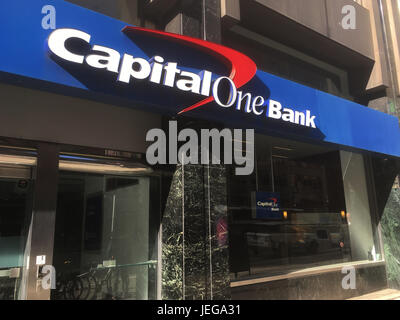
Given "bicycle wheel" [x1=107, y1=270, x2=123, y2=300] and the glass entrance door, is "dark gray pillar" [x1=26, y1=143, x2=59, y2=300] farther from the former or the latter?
"bicycle wheel" [x1=107, y1=270, x2=123, y2=300]

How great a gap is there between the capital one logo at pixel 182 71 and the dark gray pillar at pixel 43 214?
1.39m

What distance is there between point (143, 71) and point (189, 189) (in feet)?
6.09

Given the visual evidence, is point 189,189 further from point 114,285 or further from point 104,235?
point 114,285

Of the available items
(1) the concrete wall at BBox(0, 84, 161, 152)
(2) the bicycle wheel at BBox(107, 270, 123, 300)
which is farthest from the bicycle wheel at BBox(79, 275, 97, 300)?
(1) the concrete wall at BBox(0, 84, 161, 152)

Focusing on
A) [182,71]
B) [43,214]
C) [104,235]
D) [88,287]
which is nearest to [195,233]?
[104,235]

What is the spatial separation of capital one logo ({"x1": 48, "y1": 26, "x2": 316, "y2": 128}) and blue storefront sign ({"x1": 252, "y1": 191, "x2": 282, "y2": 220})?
70.3 inches

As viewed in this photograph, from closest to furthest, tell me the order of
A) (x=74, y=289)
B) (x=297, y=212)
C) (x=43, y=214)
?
1. (x=43, y=214)
2. (x=74, y=289)
3. (x=297, y=212)

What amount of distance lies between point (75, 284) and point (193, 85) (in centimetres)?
339

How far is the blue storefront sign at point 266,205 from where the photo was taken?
269 inches

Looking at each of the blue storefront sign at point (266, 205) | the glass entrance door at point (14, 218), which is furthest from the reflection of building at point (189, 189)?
the blue storefront sign at point (266, 205)

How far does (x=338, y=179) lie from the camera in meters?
8.77

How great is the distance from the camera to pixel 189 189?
5020 millimetres
